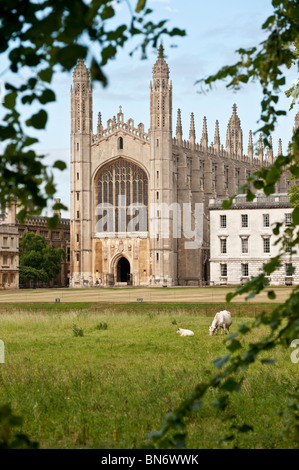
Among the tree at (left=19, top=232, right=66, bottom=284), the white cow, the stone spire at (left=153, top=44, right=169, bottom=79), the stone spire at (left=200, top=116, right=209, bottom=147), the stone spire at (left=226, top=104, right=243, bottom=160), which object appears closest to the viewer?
the white cow

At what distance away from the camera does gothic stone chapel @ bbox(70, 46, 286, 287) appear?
77.4 m

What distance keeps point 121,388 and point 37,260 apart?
72.4 metres

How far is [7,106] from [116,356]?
45.8 feet

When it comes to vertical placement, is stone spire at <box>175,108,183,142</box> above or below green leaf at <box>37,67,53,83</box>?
above

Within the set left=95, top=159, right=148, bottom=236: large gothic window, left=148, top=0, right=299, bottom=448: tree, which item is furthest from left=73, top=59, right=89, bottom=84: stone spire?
left=148, top=0, right=299, bottom=448: tree

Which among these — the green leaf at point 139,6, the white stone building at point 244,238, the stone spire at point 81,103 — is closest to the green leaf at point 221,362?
the green leaf at point 139,6

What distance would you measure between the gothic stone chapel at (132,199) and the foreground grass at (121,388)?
54746mm

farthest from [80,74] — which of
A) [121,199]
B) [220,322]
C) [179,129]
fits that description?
[220,322]

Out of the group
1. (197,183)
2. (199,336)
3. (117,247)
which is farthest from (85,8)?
(197,183)

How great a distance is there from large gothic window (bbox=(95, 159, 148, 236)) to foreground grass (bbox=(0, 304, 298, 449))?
5631 cm

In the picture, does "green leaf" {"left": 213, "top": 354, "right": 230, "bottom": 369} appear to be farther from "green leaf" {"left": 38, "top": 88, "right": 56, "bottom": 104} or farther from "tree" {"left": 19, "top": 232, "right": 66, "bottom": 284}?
"tree" {"left": 19, "top": 232, "right": 66, "bottom": 284}

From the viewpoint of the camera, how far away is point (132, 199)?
79375 mm

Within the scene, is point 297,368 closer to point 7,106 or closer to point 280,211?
point 7,106

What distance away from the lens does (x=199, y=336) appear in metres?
22.4
